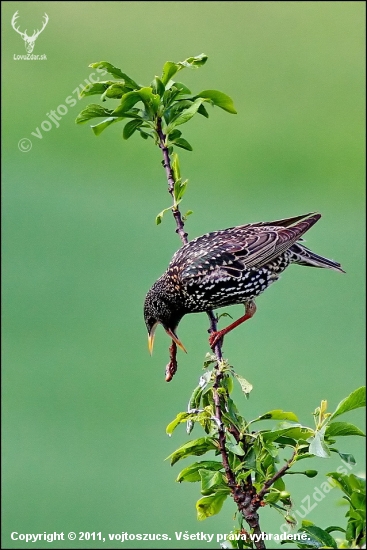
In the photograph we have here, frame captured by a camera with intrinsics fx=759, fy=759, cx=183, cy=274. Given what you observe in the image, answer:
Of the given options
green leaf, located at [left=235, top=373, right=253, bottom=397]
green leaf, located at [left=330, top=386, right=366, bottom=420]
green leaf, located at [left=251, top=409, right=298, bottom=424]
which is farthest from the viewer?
green leaf, located at [left=235, top=373, right=253, bottom=397]

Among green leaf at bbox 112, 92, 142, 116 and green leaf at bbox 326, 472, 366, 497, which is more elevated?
green leaf at bbox 112, 92, 142, 116

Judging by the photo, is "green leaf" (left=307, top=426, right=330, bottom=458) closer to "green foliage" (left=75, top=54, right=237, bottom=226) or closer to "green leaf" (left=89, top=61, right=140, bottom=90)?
"green foliage" (left=75, top=54, right=237, bottom=226)

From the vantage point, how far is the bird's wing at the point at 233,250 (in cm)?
371

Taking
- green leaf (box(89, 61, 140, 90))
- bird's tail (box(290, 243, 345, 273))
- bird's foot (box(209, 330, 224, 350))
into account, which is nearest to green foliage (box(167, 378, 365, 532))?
bird's foot (box(209, 330, 224, 350))

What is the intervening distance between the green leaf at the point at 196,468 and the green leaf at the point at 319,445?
1.09ft

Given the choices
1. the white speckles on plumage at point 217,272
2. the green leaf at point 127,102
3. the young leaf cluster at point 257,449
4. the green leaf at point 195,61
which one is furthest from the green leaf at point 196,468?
the green leaf at point 195,61

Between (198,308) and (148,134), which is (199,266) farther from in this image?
(148,134)

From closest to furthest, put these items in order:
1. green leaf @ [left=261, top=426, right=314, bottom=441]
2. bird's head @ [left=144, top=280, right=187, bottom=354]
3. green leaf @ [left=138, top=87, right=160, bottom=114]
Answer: green leaf @ [left=261, top=426, right=314, bottom=441] → green leaf @ [left=138, top=87, right=160, bottom=114] → bird's head @ [left=144, top=280, right=187, bottom=354]

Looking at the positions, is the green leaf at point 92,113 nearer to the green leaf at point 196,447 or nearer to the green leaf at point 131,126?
the green leaf at point 131,126

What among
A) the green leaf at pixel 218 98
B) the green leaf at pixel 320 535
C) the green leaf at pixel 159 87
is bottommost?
the green leaf at pixel 320 535

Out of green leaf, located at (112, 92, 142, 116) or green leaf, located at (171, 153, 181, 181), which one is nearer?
green leaf, located at (112, 92, 142, 116)

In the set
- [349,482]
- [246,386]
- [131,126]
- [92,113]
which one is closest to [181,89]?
[131,126]

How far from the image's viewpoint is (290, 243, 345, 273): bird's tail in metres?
4.00

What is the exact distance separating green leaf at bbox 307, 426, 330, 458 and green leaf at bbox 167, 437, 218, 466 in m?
0.32
